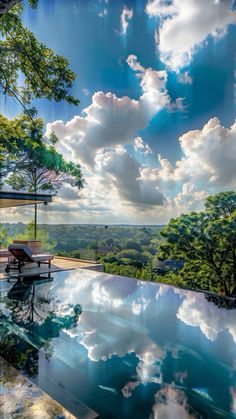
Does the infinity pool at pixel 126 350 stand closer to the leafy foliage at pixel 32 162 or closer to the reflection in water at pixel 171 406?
the reflection in water at pixel 171 406

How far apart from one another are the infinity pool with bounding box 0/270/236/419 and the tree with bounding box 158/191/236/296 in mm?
1641

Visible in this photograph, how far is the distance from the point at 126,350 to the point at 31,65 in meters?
4.57

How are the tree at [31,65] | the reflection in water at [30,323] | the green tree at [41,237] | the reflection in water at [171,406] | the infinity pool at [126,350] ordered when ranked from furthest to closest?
the green tree at [41,237] → the tree at [31,65] → the reflection in water at [30,323] → the infinity pool at [126,350] → the reflection in water at [171,406]

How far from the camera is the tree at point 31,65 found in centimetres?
432

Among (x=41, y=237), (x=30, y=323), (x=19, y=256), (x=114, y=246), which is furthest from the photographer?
(x=41, y=237)

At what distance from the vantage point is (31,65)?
4.49 m

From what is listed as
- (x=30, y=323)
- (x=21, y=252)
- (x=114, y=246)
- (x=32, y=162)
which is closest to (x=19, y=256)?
(x=21, y=252)

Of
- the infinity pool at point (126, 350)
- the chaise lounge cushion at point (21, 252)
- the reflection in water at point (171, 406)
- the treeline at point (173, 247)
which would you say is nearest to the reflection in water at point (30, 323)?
the infinity pool at point (126, 350)

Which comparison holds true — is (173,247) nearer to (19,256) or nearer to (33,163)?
(19,256)

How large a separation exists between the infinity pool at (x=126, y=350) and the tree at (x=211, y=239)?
1641mm


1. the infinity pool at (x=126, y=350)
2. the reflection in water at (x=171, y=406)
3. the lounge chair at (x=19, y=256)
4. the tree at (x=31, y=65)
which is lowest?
the reflection in water at (x=171, y=406)

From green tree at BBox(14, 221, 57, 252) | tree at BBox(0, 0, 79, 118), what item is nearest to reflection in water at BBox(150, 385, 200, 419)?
tree at BBox(0, 0, 79, 118)

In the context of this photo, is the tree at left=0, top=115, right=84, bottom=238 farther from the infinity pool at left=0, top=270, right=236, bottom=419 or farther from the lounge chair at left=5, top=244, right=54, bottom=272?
the infinity pool at left=0, top=270, right=236, bottom=419

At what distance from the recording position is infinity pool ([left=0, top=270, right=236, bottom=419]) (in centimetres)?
257
